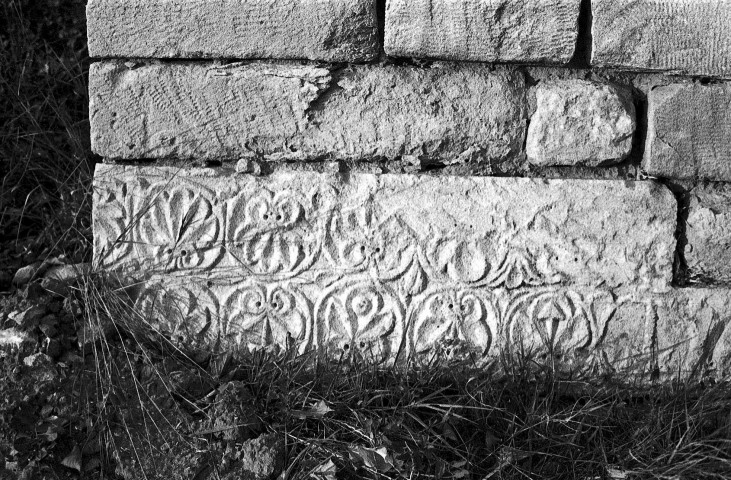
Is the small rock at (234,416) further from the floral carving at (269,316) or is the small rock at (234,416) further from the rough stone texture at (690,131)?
the rough stone texture at (690,131)

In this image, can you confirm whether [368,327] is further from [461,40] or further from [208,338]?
[461,40]

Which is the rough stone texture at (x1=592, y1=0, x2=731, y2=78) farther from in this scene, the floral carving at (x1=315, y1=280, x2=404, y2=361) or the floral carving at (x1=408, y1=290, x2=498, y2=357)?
the floral carving at (x1=315, y1=280, x2=404, y2=361)

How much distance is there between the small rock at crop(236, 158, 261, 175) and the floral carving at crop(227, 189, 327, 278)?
2.9 inches

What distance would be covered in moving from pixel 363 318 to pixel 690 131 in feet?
4.15

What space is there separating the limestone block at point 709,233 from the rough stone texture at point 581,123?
1.02ft

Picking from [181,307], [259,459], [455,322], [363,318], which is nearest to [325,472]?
[259,459]

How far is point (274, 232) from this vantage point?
2668mm

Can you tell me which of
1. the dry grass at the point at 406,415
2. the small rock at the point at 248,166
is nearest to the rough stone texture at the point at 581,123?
the dry grass at the point at 406,415

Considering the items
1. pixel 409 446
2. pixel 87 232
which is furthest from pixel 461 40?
pixel 87 232

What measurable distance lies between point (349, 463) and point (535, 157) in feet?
3.89

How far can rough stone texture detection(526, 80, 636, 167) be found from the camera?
260 centimetres

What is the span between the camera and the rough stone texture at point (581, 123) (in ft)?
8.54

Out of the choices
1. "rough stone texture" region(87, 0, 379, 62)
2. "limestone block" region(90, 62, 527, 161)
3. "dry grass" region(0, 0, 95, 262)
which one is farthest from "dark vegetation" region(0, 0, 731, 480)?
"rough stone texture" region(87, 0, 379, 62)

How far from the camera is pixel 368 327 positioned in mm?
2682
